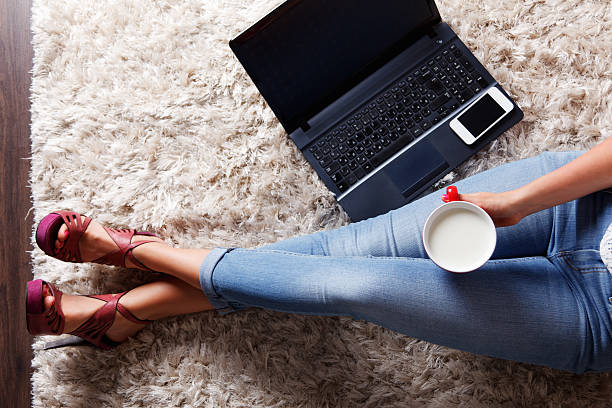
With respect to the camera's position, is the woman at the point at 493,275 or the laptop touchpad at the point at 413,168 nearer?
the woman at the point at 493,275

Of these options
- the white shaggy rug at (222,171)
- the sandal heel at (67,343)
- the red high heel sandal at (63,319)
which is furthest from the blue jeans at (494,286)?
→ the sandal heel at (67,343)

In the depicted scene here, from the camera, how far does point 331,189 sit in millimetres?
988

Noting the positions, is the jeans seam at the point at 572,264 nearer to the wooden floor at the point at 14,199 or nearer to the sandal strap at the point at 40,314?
the sandal strap at the point at 40,314

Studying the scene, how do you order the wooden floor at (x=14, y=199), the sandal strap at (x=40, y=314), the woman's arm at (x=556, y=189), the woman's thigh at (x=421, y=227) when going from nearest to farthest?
the woman's arm at (x=556, y=189) → the woman's thigh at (x=421, y=227) → the sandal strap at (x=40, y=314) → the wooden floor at (x=14, y=199)

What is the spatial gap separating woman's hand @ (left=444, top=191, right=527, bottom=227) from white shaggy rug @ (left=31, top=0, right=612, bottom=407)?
0.32 meters

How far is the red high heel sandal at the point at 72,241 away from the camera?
1.01 meters

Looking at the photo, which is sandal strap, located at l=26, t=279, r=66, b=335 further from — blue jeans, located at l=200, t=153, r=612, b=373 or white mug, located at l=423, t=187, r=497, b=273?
white mug, located at l=423, t=187, r=497, b=273

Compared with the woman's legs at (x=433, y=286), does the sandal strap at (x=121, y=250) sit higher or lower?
higher

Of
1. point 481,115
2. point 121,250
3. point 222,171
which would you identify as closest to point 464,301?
point 481,115

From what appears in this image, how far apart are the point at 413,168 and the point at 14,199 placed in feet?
3.29

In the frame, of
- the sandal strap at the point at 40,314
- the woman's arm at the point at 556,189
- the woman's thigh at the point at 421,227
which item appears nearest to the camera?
the woman's arm at the point at 556,189

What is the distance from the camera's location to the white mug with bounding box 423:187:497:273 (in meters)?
0.65

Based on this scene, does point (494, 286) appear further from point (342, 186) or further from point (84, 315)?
point (84, 315)

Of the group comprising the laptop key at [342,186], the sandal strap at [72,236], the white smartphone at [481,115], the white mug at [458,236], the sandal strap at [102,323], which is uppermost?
the sandal strap at [72,236]
